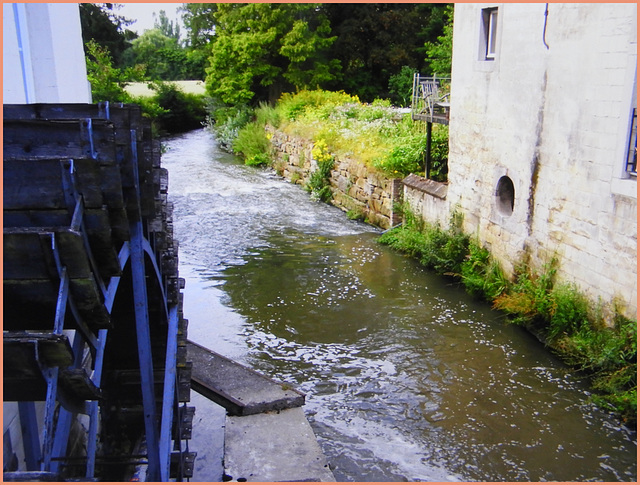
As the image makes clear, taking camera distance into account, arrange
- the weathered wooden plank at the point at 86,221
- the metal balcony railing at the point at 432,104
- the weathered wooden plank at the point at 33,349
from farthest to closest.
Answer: the metal balcony railing at the point at 432,104, the weathered wooden plank at the point at 86,221, the weathered wooden plank at the point at 33,349

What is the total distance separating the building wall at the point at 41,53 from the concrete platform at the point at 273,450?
2990 mm

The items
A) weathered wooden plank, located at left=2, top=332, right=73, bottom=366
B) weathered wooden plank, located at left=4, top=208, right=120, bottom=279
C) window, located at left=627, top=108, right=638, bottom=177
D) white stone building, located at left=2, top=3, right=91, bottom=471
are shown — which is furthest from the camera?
window, located at left=627, top=108, right=638, bottom=177

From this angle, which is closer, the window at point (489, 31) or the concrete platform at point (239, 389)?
the concrete platform at point (239, 389)

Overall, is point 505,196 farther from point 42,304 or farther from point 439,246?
point 42,304

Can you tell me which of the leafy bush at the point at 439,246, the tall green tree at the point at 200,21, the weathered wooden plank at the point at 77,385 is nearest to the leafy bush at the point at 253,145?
the tall green tree at the point at 200,21

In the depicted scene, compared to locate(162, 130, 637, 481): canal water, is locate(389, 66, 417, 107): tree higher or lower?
higher

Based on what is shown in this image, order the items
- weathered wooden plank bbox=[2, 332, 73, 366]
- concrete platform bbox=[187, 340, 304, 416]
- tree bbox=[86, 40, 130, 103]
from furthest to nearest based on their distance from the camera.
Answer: tree bbox=[86, 40, 130, 103], concrete platform bbox=[187, 340, 304, 416], weathered wooden plank bbox=[2, 332, 73, 366]

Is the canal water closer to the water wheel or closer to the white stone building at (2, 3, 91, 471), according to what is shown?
the water wheel

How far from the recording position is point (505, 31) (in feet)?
29.7

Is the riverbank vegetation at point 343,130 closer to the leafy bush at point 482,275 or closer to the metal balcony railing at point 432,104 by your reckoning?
the metal balcony railing at point 432,104

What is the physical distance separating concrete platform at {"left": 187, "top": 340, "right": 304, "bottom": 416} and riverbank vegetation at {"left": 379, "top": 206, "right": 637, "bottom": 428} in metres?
3.18

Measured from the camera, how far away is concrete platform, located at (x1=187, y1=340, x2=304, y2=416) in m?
5.64

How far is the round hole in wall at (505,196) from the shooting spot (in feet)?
31.1

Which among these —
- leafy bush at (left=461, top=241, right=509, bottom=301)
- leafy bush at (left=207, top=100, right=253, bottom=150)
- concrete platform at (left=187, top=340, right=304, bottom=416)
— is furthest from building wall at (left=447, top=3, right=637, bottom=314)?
leafy bush at (left=207, top=100, right=253, bottom=150)
